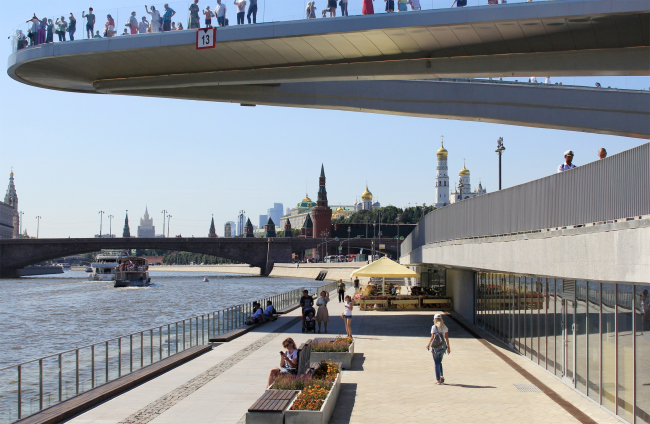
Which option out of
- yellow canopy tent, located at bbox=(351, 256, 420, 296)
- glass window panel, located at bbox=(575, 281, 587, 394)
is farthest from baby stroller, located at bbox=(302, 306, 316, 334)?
glass window panel, located at bbox=(575, 281, 587, 394)

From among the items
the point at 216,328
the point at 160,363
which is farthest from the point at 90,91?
the point at 160,363

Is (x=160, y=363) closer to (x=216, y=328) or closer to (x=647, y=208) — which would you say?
(x=216, y=328)

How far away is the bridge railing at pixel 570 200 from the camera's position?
962 centimetres

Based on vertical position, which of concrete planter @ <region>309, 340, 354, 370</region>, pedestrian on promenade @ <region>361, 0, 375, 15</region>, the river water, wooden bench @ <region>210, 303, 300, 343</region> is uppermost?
pedestrian on promenade @ <region>361, 0, 375, 15</region>

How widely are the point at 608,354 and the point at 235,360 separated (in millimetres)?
9376

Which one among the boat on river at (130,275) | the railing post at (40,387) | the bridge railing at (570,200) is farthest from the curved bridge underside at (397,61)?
the boat on river at (130,275)

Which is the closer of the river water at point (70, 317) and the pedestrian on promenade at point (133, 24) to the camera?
the river water at point (70, 317)

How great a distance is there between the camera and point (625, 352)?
10.9m

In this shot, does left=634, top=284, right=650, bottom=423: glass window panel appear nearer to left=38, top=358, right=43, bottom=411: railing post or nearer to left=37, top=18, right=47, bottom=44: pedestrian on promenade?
left=38, top=358, right=43, bottom=411: railing post

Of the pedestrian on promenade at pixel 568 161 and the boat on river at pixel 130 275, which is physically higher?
the pedestrian on promenade at pixel 568 161

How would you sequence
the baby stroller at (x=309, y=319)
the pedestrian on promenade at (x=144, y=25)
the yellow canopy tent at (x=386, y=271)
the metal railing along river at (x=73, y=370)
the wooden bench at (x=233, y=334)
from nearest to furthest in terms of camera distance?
the metal railing along river at (x=73, y=370) < the wooden bench at (x=233, y=334) < the baby stroller at (x=309, y=319) < the yellow canopy tent at (x=386, y=271) < the pedestrian on promenade at (x=144, y=25)

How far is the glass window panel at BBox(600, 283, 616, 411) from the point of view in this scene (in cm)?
1151

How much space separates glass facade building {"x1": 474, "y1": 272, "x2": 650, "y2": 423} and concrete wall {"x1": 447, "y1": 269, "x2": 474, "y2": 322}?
7601 mm

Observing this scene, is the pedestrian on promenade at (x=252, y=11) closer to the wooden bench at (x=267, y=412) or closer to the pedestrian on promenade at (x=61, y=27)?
the pedestrian on promenade at (x=61, y=27)
